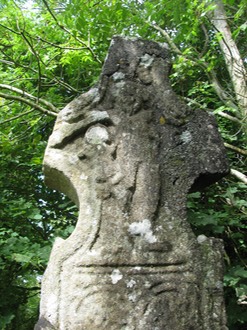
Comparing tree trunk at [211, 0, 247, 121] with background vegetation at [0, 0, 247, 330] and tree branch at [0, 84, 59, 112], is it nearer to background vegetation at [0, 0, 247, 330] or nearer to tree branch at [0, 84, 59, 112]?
background vegetation at [0, 0, 247, 330]

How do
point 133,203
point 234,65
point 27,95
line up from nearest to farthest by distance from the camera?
point 133,203
point 27,95
point 234,65

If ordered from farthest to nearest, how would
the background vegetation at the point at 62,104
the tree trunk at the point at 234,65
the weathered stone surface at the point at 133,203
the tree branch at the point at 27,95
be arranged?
the tree trunk at the point at 234,65 < the tree branch at the point at 27,95 < the background vegetation at the point at 62,104 < the weathered stone surface at the point at 133,203

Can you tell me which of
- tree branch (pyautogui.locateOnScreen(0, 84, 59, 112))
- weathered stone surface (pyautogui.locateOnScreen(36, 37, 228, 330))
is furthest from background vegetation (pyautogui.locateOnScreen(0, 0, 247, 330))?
weathered stone surface (pyautogui.locateOnScreen(36, 37, 228, 330))

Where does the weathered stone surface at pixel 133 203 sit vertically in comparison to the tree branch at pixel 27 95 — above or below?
above

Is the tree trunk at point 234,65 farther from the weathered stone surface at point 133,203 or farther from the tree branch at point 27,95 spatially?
the tree branch at point 27,95

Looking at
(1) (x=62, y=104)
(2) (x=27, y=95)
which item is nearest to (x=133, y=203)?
(2) (x=27, y=95)

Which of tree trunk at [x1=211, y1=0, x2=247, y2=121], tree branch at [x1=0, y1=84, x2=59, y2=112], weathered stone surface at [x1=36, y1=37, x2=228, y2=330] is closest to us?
weathered stone surface at [x1=36, y1=37, x2=228, y2=330]

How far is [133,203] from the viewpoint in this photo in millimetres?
2055

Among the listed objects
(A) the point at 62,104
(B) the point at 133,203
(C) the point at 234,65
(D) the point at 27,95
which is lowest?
(A) the point at 62,104

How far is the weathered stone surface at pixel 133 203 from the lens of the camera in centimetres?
175

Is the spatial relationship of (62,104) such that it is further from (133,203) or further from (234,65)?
(133,203)

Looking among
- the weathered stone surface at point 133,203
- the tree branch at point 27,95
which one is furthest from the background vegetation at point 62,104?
the weathered stone surface at point 133,203

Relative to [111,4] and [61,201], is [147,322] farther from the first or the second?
[111,4]

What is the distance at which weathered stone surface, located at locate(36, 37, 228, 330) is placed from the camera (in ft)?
5.75
